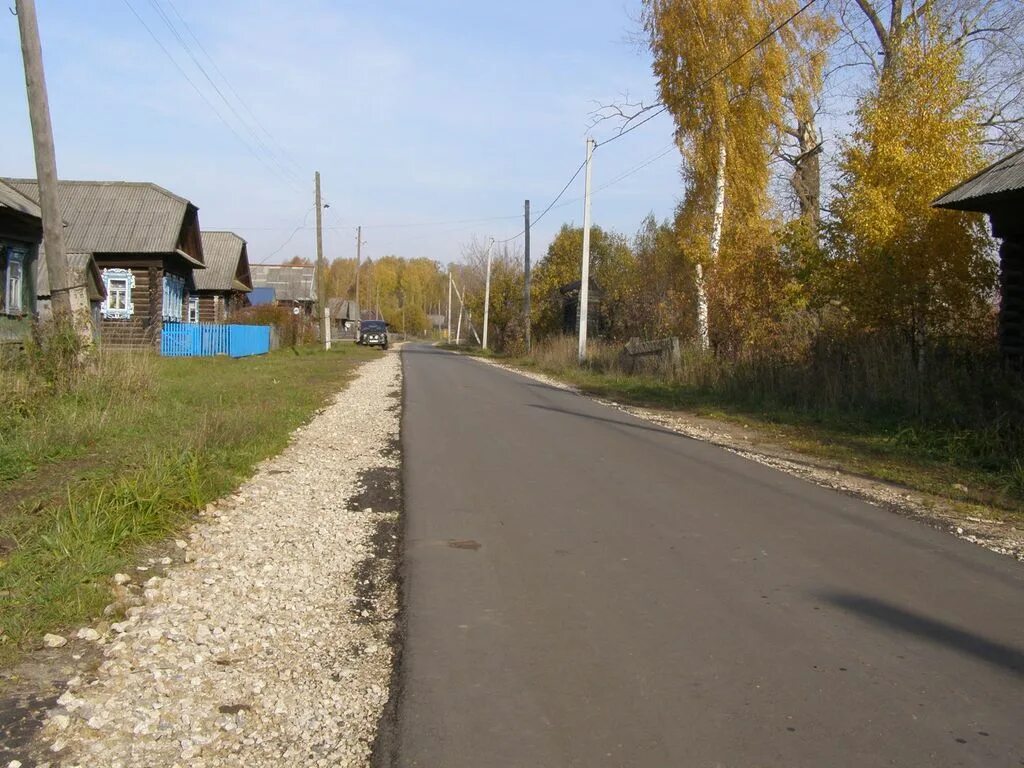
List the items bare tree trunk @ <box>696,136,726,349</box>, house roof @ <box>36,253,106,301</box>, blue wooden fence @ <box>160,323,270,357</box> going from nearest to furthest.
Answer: house roof @ <box>36,253,106,301</box>, bare tree trunk @ <box>696,136,726,349</box>, blue wooden fence @ <box>160,323,270,357</box>

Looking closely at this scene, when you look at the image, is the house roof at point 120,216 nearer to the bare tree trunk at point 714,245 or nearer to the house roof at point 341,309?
the bare tree trunk at point 714,245

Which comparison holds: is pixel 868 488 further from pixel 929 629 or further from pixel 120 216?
pixel 120 216

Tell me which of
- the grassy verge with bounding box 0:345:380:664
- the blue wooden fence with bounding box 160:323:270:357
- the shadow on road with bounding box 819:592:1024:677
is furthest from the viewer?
the blue wooden fence with bounding box 160:323:270:357

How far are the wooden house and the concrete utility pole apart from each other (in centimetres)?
1314

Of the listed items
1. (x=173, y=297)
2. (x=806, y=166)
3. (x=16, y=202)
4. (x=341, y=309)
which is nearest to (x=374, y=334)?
(x=173, y=297)

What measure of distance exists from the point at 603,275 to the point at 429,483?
39.1 metres

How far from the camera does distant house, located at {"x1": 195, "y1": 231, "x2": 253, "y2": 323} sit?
46.4 metres

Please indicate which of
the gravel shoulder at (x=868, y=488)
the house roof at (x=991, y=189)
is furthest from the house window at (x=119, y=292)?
the house roof at (x=991, y=189)

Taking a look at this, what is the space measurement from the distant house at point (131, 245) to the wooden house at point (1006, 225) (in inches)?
1111

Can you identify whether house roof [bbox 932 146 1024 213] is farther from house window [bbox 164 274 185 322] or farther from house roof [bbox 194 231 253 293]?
house roof [bbox 194 231 253 293]

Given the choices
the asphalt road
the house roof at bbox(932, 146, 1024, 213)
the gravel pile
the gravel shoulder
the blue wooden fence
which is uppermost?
the house roof at bbox(932, 146, 1024, 213)

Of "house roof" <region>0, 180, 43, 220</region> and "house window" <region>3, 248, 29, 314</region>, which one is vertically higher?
"house roof" <region>0, 180, 43, 220</region>

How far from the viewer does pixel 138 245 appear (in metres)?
33.8

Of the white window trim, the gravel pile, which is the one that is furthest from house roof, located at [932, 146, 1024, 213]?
the white window trim
